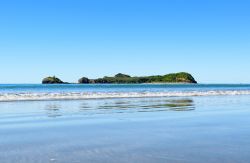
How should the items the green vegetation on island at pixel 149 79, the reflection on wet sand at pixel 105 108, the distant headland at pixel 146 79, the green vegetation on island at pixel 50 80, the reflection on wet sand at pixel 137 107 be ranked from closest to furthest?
the reflection on wet sand at pixel 105 108 < the reflection on wet sand at pixel 137 107 < the green vegetation on island at pixel 50 80 < the distant headland at pixel 146 79 < the green vegetation on island at pixel 149 79

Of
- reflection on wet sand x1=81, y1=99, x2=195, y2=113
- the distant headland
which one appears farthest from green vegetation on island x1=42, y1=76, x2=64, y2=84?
reflection on wet sand x1=81, y1=99, x2=195, y2=113

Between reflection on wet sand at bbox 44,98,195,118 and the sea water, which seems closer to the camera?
the sea water

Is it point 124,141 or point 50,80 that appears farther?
point 50,80

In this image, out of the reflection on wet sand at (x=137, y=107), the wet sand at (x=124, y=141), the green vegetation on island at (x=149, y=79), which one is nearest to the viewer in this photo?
the wet sand at (x=124, y=141)

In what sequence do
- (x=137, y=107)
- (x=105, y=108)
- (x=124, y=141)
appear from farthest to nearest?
(x=137, y=107), (x=105, y=108), (x=124, y=141)

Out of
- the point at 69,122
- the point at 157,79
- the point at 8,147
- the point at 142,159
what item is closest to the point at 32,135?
the point at 8,147

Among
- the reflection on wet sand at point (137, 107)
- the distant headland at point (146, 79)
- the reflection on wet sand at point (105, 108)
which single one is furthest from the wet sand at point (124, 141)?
the distant headland at point (146, 79)

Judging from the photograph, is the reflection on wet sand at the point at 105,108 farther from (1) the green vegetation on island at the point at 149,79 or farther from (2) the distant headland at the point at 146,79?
(1) the green vegetation on island at the point at 149,79

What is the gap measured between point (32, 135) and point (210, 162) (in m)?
5.30

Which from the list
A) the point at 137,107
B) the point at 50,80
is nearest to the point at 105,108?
the point at 137,107

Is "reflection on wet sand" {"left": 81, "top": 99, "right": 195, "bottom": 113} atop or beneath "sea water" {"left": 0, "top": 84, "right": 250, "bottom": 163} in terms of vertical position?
atop

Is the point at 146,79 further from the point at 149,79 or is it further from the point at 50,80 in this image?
the point at 50,80

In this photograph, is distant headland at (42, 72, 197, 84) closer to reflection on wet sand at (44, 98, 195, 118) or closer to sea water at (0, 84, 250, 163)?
reflection on wet sand at (44, 98, 195, 118)

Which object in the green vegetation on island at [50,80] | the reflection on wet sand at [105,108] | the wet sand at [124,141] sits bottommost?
the wet sand at [124,141]
